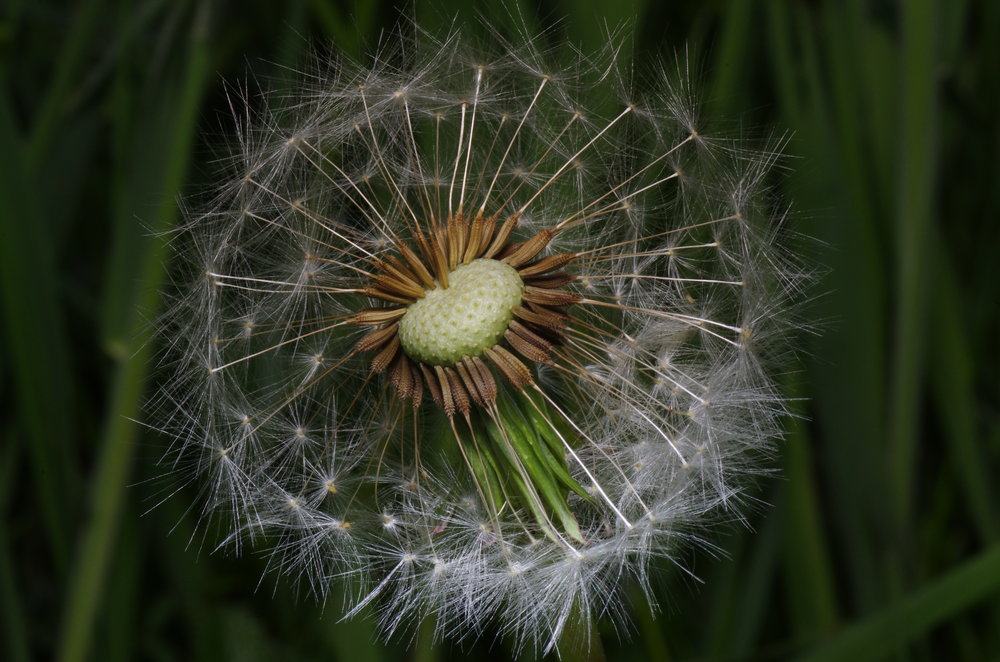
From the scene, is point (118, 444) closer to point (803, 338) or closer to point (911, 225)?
point (803, 338)

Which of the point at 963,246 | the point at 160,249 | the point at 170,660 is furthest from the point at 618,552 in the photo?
the point at 963,246


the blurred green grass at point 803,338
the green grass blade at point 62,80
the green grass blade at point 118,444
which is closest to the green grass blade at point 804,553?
the blurred green grass at point 803,338

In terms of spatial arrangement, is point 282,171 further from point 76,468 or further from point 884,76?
point 884,76

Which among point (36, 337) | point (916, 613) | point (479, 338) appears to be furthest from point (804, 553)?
point (36, 337)

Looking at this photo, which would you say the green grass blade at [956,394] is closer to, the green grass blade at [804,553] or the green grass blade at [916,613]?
the green grass blade at [804,553]

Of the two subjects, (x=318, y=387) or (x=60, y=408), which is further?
(x=60, y=408)

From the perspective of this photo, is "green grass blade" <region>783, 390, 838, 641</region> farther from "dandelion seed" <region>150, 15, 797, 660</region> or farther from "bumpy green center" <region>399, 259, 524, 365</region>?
"bumpy green center" <region>399, 259, 524, 365</region>
